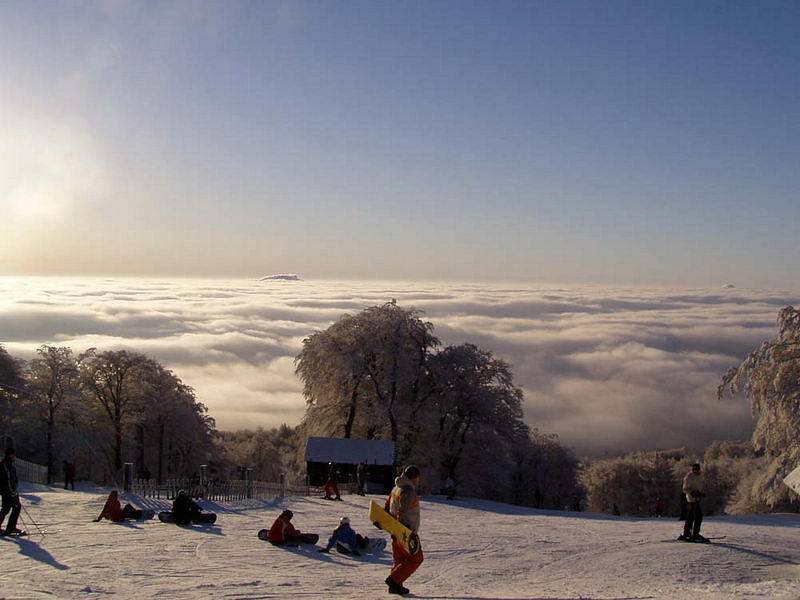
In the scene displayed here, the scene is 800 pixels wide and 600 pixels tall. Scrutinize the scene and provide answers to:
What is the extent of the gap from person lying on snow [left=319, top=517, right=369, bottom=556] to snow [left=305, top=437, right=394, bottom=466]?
2675cm

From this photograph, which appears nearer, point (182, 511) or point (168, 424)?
point (182, 511)

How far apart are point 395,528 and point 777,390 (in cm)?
1799

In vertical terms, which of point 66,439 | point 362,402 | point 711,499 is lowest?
point 711,499

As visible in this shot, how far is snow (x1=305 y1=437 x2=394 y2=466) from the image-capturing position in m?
43.1

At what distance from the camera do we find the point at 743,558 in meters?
15.6

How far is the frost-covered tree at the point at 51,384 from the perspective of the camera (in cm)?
4959

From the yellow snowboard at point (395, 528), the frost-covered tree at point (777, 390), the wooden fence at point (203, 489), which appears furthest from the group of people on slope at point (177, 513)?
the frost-covered tree at point (777, 390)

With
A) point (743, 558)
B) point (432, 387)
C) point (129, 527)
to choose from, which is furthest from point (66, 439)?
point (743, 558)

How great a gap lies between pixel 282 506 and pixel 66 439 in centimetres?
2883

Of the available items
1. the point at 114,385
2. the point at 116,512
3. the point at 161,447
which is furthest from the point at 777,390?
the point at 161,447

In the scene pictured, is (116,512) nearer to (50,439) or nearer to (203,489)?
(203,489)

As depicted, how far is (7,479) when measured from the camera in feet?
50.4

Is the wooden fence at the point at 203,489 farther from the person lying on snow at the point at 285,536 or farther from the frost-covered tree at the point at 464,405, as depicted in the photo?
the frost-covered tree at the point at 464,405

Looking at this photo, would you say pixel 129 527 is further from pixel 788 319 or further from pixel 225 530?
pixel 788 319
